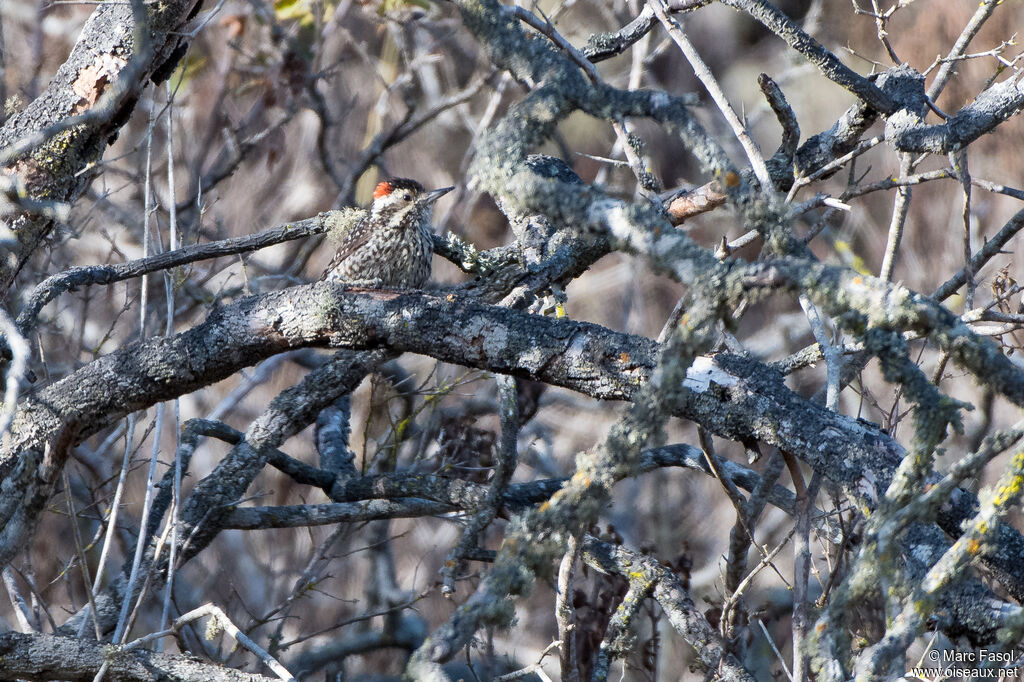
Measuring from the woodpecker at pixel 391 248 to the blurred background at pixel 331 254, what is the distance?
0.51 meters

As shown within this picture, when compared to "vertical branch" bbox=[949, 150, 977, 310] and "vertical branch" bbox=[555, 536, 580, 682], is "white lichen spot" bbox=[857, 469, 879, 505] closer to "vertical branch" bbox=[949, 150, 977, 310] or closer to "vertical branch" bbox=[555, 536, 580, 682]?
"vertical branch" bbox=[555, 536, 580, 682]

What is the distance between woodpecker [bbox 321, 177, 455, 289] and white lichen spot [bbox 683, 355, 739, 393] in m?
2.14

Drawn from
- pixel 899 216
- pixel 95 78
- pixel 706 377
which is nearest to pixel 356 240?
pixel 95 78

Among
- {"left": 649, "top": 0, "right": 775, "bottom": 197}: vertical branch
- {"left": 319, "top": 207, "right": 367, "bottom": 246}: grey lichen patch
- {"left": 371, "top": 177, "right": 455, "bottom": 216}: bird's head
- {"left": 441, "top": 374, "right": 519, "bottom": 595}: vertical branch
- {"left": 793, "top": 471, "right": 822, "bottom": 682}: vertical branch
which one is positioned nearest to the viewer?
{"left": 793, "top": 471, "right": 822, "bottom": 682}: vertical branch

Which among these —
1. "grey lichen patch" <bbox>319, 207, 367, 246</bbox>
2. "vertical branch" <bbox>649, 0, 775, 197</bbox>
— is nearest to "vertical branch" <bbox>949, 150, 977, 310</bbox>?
"vertical branch" <bbox>649, 0, 775, 197</bbox>

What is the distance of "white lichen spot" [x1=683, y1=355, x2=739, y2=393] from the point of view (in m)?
2.44

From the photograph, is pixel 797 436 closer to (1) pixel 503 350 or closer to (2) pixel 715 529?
(1) pixel 503 350

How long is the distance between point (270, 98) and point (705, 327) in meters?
5.30

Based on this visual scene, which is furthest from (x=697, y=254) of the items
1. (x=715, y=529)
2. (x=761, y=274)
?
(x=715, y=529)

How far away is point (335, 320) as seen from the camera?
2594 mm

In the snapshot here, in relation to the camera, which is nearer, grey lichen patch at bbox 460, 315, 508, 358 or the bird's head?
grey lichen patch at bbox 460, 315, 508, 358

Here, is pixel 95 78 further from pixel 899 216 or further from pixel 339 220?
pixel 899 216

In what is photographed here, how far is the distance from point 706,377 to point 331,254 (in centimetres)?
568

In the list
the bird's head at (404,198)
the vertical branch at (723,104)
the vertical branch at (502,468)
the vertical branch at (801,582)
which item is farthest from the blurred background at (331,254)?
the vertical branch at (723,104)
